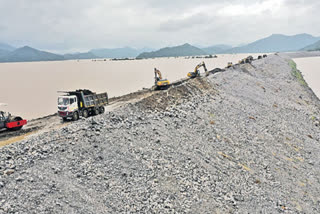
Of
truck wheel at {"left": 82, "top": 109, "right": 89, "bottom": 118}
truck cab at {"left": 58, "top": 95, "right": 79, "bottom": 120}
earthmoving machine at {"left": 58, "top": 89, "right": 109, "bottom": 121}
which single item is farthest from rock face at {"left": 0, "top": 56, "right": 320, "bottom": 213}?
truck wheel at {"left": 82, "top": 109, "right": 89, "bottom": 118}

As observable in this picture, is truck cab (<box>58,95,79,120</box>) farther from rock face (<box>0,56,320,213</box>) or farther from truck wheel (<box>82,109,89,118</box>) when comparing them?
rock face (<box>0,56,320,213</box>)

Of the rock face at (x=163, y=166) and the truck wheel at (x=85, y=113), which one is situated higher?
the truck wheel at (x=85, y=113)

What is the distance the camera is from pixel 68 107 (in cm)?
2031

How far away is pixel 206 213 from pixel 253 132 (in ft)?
42.0

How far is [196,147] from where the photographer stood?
632 inches

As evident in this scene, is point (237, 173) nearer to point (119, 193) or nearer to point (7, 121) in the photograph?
point (119, 193)

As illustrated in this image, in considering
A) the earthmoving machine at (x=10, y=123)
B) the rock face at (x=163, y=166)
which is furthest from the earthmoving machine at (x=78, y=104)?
the rock face at (x=163, y=166)

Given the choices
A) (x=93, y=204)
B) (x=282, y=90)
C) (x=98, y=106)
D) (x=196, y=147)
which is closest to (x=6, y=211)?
(x=93, y=204)

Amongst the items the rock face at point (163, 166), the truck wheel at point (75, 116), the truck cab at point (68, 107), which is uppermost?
the truck cab at point (68, 107)

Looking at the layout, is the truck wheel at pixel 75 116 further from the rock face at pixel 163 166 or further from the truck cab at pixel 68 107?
the rock face at pixel 163 166

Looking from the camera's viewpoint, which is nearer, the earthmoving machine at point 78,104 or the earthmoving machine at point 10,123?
the earthmoving machine at point 10,123

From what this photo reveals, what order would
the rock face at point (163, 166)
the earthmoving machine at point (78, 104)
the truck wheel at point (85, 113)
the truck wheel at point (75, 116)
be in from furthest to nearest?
the truck wheel at point (85, 113) < the truck wheel at point (75, 116) < the earthmoving machine at point (78, 104) < the rock face at point (163, 166)

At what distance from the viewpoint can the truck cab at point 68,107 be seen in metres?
20.4

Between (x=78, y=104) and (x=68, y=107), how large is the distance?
1240 mm
